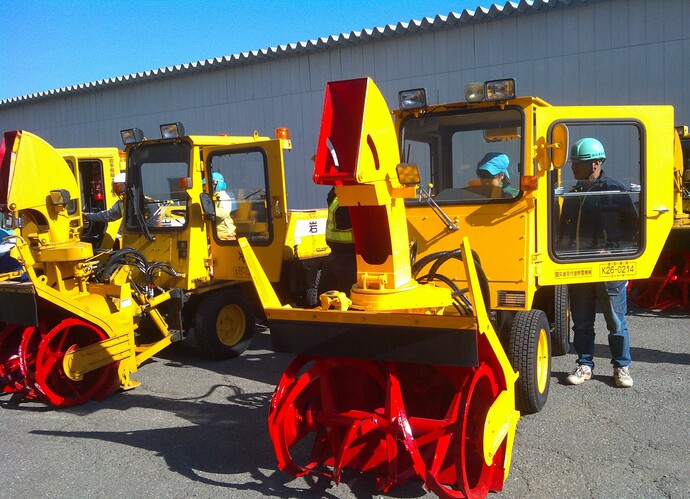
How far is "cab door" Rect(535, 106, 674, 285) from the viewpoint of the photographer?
4383 millimetres

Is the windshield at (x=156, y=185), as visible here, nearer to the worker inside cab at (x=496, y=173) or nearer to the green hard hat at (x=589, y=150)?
the worker inside cab at (x=496, y=173)

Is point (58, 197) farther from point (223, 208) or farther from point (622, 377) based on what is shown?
point (622, 377)

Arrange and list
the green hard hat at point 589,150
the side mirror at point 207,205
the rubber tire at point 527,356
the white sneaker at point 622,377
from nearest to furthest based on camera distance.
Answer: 1. the rubber tire at point 527,356
2. the green hard hat at point 589,150
3. the white sneaker at point 622,377
4. the side mirror at point 207,205

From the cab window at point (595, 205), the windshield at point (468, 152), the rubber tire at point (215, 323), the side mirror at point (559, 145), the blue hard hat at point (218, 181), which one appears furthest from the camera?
the blue hard hat at point (218, 181)

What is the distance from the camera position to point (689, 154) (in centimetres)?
780

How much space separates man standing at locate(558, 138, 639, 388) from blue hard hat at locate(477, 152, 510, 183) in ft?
1.82

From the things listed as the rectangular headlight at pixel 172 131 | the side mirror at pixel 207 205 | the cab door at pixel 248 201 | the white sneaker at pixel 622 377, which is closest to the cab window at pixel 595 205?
the white sneaker at pixel 622 377

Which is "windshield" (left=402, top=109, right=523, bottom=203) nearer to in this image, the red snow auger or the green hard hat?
the green hard hat

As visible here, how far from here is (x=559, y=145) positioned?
3941 millimetres

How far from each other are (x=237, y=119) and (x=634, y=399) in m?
9.57

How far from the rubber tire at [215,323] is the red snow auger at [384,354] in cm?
262

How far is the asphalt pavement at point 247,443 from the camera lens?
3330mm

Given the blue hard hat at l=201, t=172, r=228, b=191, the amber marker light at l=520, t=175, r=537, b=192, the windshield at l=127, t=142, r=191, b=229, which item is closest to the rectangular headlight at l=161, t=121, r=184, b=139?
the windshield at l=127, t=142, r=191, b=229

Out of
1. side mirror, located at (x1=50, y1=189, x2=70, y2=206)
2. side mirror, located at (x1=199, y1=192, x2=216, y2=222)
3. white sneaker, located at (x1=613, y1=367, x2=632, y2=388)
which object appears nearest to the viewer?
white sneaker, located at (x1=613, y1=367, x2=632, y2=388)
